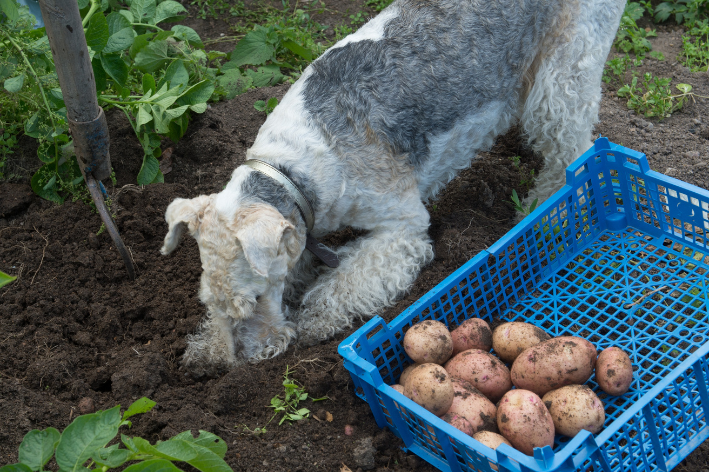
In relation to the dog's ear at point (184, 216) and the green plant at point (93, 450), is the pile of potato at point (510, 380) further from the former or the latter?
the dog's ear at point (184, 216)

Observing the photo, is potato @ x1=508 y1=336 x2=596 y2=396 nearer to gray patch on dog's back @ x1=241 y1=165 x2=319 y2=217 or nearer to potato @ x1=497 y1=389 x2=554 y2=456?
potato @ x1=497 y1=389 x2=554 y2=456

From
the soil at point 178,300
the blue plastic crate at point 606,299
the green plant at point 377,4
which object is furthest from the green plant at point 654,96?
the green plant at point 377,4

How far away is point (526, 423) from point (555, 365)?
1.20ft

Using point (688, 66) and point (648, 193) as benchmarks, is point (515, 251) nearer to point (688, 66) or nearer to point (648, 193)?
point (648, 193)

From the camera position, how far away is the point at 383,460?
2.77 meters

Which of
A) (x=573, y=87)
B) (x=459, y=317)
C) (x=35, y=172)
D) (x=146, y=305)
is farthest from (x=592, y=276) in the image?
(x=35, y=172)

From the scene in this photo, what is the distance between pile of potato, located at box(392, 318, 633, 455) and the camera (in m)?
2.52

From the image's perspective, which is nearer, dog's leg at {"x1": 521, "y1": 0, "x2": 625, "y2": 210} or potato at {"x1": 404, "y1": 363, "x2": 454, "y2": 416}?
potato at {"x1": 404, "y1": 363, "x2": 454, "y2": 416}

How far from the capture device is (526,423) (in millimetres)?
2471

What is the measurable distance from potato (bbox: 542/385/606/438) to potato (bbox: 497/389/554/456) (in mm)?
72

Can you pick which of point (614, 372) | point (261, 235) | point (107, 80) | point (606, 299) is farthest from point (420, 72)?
point (107, 80)

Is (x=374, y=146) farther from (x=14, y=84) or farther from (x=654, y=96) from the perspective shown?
(x=654, y=96)

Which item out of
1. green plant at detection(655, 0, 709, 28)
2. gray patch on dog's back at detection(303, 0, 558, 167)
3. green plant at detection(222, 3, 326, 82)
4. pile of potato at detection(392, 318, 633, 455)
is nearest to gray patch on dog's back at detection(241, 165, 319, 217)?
gray patch on dog's back at detection(303, 0, 558, 167)

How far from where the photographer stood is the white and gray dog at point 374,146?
10.4 feet
